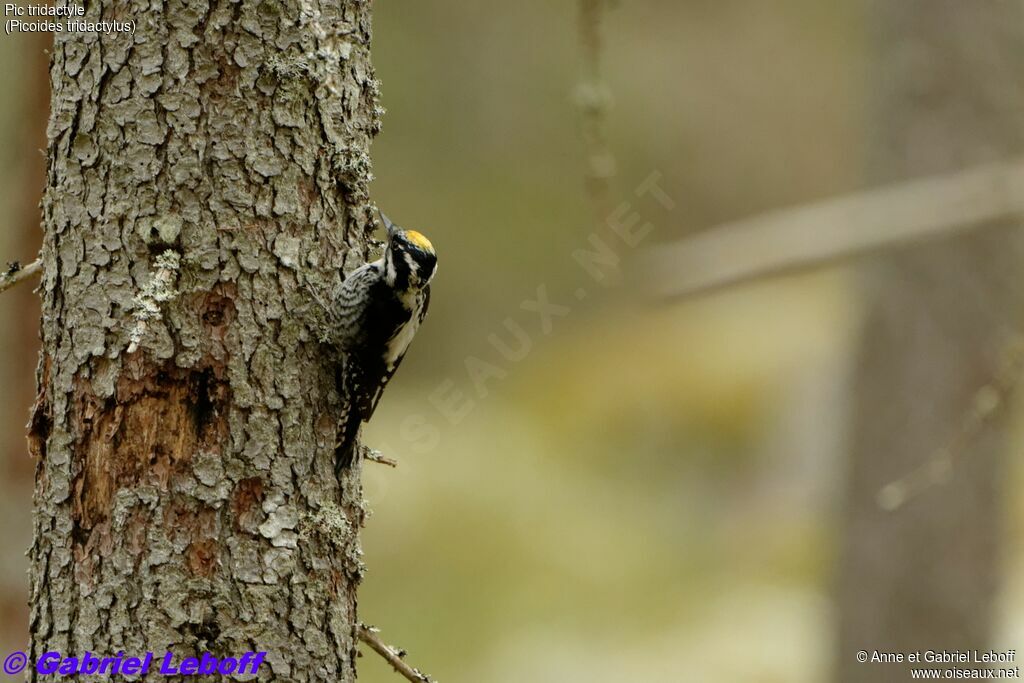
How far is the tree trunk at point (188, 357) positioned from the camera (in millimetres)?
2357

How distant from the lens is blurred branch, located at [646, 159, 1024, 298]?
3.55 meters

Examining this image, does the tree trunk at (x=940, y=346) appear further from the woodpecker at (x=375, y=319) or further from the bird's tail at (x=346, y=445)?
the bird's tail at (x=346, y=445)

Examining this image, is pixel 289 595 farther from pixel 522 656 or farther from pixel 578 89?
pixel 522 656

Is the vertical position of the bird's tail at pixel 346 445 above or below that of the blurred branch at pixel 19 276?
below

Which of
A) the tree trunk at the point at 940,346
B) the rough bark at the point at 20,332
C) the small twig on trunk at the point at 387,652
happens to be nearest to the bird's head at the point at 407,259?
the small twig on trunk at the point at 387,652

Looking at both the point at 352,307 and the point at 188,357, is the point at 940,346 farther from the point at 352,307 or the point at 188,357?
the point at 188,357

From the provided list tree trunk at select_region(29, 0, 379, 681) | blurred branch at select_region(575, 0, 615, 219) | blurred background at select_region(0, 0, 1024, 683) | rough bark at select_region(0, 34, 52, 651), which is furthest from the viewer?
blurred background at select_region(0, 0, 1024, 683)

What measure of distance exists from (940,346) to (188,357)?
403 cm

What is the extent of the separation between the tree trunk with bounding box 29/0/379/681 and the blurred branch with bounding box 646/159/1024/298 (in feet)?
4.85

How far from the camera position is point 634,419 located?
37.2ft

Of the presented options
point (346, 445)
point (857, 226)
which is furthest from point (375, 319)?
point (857, 226)

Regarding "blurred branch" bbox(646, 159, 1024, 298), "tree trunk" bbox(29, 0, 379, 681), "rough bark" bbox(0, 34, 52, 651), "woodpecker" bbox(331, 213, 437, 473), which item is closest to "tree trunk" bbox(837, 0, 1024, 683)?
"blurred branch" bbox(646, 159, 1024, 298)

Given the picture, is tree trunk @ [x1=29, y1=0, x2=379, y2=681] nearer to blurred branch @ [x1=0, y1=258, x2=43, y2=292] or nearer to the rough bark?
blurred branch @ [x1=0, y1=258, x2=43, y2=292]

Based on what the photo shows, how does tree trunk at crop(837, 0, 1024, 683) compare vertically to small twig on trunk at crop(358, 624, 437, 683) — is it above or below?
above
